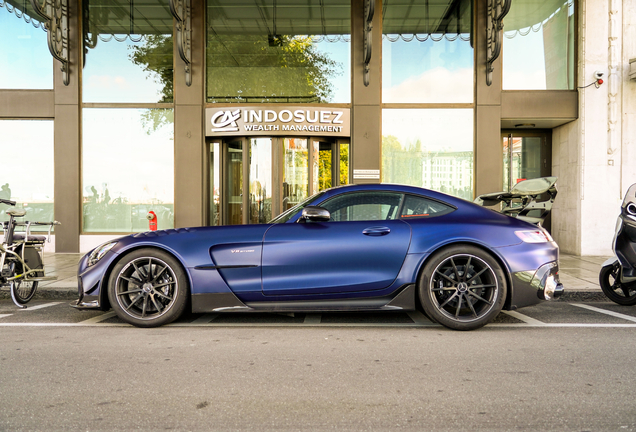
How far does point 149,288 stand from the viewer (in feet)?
14.4

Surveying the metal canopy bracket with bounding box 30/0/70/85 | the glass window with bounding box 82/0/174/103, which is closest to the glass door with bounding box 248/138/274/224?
the glass window with bounding box 82/0/174/103

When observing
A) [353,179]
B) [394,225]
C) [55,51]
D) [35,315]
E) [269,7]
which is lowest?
[35,315]

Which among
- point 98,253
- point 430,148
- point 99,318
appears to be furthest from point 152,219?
point 430,148

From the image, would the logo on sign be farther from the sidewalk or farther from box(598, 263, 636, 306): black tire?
box(598, 263, 636, 306): black tire

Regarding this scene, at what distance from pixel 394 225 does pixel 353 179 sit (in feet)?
21.8

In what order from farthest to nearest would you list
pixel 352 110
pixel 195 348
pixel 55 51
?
1. pixel 352 110
2. pixel 55 51
3. pixel 195 348

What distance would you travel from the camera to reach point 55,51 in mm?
10234

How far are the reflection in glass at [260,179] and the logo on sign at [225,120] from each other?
1.90ft

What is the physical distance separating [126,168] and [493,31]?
906 centimetres

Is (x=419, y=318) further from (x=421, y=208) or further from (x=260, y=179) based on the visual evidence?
(x=260, y=179)

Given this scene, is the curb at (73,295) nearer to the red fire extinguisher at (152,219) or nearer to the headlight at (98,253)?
the headlight at (98,253)

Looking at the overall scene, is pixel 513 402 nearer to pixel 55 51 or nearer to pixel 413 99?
pixel 413 99

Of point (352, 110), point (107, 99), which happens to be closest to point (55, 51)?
point (107, 99)

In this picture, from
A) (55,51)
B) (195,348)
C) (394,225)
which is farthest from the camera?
(55,51)
